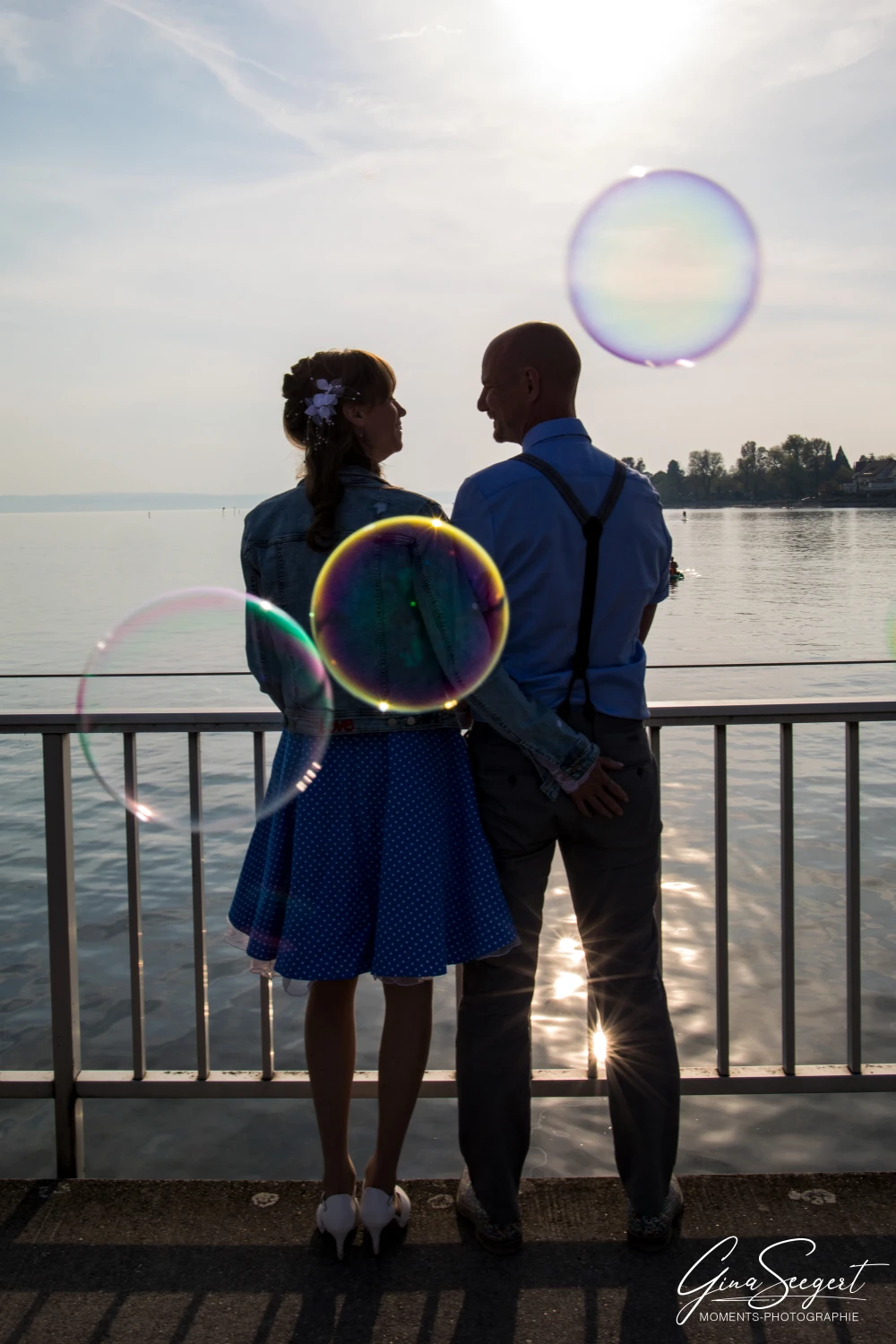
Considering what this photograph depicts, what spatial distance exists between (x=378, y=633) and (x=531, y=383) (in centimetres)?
58

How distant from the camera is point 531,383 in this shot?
220 centimetres

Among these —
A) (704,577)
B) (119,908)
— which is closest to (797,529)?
(704,577)

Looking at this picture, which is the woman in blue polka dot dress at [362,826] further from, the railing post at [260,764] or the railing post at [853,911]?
the railing post at [853,911]

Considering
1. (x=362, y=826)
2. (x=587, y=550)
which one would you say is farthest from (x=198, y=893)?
(x=587, y=550)

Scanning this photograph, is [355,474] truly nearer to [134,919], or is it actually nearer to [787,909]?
[134,919]

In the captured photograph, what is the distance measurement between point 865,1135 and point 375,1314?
327 centimetres

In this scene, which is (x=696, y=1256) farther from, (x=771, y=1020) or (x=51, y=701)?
(x=51, y=701)

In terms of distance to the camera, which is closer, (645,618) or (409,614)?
(409,614)

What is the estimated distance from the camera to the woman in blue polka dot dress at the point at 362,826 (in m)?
2.12

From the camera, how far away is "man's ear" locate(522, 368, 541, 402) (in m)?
2.20

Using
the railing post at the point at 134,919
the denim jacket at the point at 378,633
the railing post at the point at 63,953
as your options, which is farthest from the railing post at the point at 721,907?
the railing post at the point at 63,953

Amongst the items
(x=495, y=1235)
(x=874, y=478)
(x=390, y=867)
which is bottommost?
(x=495, y=1235)

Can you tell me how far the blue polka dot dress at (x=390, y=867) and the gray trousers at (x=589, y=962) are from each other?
8 cm

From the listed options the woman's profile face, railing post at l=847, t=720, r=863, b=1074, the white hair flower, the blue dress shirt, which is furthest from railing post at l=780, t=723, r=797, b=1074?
the white hair flower
